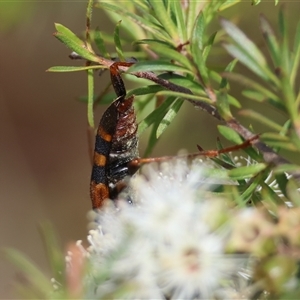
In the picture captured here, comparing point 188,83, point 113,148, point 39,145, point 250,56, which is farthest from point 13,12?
point 250,56

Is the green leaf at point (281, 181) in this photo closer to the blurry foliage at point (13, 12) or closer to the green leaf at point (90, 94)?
the green leaf at point (90, 94)

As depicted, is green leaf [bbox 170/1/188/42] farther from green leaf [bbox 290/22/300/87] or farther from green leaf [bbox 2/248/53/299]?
green leaf [bbox 2/248/53/299]

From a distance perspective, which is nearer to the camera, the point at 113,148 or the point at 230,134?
the point at 230,134

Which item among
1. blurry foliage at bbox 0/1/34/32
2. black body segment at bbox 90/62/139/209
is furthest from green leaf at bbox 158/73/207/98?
blurry foliage at bbox 0/1/34/32

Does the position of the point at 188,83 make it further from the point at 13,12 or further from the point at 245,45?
the point at 13,12

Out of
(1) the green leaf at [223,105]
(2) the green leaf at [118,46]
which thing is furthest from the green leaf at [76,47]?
(1) the green leaf at [223,105]

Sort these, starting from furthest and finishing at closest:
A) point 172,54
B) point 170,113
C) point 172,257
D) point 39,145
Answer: point 39,145 → point 170,113 → point 172,54 → point 172,257

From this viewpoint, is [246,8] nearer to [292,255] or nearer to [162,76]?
[162,76]
